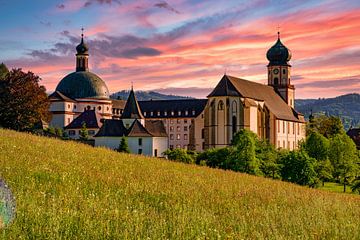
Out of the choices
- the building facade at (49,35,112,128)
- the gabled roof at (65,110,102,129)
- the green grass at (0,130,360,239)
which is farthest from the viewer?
the building facade at (49,35,112,128)

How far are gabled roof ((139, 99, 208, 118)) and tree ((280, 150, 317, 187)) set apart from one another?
74786 millimetres

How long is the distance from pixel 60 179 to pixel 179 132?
386ft

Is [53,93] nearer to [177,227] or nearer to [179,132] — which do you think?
[179,132]

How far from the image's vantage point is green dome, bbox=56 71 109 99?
467ft

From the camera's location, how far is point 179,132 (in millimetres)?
133750

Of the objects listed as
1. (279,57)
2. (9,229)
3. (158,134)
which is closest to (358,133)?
(279,57)

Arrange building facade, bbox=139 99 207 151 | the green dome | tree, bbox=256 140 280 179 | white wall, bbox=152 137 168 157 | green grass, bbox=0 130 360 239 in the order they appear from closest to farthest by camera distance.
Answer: green grass, bbox=0 130 360 239 < tree, bbox=256 140 280 179 < white wall, bbox=152 137 168 157 < building facade, bbox=139 99 207 151 < the green dome

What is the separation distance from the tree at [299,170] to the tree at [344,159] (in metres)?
13.1

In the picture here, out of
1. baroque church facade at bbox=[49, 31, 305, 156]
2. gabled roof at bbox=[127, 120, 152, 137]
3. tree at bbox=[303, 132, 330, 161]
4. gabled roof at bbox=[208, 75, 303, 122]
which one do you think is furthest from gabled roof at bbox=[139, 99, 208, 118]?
tree at bbox=[303, 132, 330, 161]

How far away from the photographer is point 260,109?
107 metres

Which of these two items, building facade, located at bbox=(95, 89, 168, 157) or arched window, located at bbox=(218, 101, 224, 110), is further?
arched window, located at bbox=(218, 101, 224, 110)

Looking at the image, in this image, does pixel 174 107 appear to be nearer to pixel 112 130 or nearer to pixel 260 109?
pixel 260 109

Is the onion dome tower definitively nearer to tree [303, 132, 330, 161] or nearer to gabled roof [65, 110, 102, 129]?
gabled roof [65, 110, 102, 129]

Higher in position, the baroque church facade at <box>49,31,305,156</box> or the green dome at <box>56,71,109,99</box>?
the green dome at <box>56,71,109,99</box>
